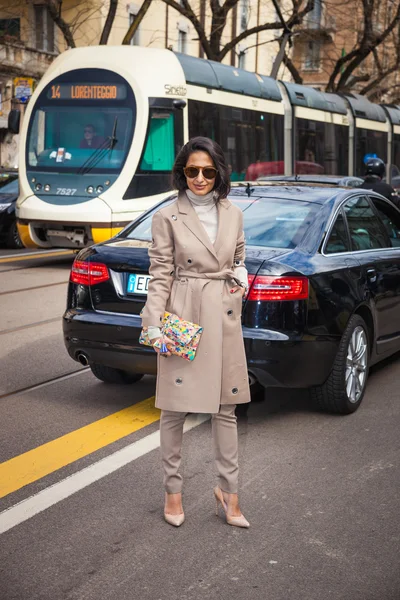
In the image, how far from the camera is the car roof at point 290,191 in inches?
256

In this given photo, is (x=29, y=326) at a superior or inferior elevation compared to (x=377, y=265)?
inferior

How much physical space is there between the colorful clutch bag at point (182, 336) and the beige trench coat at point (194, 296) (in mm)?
47

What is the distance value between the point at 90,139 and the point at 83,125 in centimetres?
24

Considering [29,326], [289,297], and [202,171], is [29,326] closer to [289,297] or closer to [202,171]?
[289,297]

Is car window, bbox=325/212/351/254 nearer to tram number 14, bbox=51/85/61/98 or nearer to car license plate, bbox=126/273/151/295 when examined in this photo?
car license plate, bbox=126/273/151/295

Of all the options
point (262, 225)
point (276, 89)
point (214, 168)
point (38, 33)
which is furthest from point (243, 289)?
point (38, 33)

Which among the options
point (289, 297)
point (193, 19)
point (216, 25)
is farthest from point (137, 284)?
point (216, 25)

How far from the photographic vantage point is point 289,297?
5.55 m

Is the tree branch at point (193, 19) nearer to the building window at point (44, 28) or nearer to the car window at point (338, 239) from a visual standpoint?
the building window at point (44, 28)

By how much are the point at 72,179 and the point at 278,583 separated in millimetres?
11471

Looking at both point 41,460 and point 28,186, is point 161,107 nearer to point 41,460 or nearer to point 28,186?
point 28,186

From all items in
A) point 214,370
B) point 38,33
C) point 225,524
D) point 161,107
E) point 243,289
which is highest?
point 38,33

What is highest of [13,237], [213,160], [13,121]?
[13,121]

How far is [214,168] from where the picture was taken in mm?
4105
